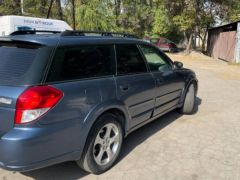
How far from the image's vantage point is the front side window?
504 centimetres

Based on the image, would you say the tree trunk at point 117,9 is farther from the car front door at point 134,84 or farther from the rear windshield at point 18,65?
the rear windshield at point 18,65

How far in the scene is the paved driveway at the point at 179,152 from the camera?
3984 mm

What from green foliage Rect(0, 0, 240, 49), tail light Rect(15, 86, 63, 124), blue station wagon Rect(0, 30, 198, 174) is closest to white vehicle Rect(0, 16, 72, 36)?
blue station wagon Rect(0, 30, 198, 174)

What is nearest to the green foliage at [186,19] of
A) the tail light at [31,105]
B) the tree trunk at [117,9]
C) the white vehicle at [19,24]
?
the tree trunk at [117,9]

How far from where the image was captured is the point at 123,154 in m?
4.59

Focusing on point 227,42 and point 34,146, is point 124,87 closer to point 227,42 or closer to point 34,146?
point 34,146

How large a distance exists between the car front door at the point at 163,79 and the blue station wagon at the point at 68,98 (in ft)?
1.53

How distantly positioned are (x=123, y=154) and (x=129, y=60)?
4.50 feet

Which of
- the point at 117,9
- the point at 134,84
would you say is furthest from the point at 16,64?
the point at 117,9

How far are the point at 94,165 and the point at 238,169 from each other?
195 centimetres

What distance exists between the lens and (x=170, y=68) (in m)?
5.72

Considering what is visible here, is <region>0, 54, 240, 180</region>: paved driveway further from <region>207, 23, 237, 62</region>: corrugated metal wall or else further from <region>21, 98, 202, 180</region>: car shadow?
<region>207, 23, 237, 62</region>: corrugated metal wall

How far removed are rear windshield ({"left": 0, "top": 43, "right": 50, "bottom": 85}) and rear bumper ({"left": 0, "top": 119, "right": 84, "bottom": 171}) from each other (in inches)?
19.8

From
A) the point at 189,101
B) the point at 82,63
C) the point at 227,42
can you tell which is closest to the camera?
the point at 82,63
